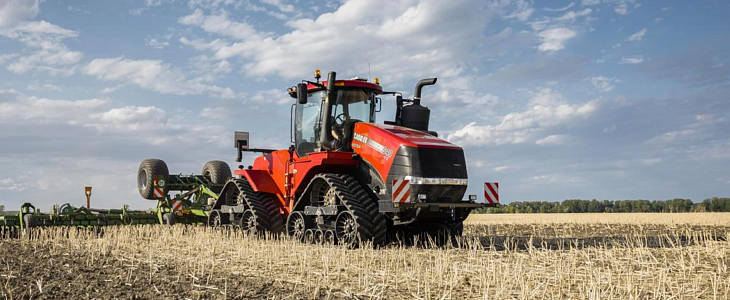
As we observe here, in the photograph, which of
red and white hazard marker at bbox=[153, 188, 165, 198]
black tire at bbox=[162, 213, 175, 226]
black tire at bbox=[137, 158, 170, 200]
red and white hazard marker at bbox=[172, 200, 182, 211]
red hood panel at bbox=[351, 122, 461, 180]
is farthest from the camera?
black tire at bbox=[137, 158, 170, 200]

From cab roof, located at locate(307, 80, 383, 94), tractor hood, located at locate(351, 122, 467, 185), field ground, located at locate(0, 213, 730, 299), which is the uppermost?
cab roof, located at locate(307, 80, 383, 94)

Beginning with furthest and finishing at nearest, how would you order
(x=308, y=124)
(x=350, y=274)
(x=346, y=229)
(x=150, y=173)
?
(x=150, y=173) < (x=308, y=124) < (x=346, y=229) < (x=350, y=274)

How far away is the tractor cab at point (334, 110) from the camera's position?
38.7 feet

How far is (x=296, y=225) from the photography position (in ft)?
40.0

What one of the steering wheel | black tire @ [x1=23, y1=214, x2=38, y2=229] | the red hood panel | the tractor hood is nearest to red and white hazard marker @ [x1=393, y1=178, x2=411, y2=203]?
the tractor hood

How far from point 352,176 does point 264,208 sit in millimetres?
2385

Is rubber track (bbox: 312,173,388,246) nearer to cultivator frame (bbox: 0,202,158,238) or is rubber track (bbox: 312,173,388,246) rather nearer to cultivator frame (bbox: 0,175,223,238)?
cultivator frame (bbox: 0,175,223,238)

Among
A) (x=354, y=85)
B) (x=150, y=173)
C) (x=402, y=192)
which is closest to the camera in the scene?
(x=402, y=192)

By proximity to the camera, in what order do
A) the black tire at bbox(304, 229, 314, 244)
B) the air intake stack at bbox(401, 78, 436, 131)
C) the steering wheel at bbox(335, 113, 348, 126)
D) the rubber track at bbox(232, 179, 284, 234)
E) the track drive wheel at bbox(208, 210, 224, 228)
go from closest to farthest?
the black tire at bbox(304, 229, 314, 244) < the steering wheel at bbox(335, 113, 348, 126) < the air intake stack at bbox(401, 78, 436, 131) < the rubber track at bbox(232, 179, 284, 234) < the track drive wheel at bbox(208, 210, 224, 228)

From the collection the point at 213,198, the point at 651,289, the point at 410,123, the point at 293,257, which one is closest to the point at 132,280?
the point at 293,257

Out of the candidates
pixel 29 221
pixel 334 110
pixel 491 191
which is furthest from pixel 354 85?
pixel 29 221

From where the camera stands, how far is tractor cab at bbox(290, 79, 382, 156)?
11797 millimetres

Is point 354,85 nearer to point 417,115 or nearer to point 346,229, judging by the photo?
point 417,115

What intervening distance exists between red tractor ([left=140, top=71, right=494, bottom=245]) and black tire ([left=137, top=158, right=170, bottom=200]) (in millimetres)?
3788
